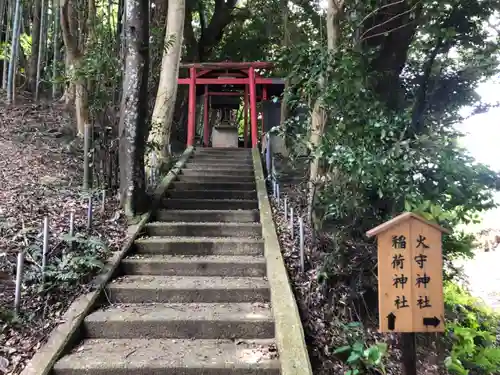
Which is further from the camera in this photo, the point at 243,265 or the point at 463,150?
the point at 243,265

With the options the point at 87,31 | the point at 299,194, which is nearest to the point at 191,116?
the point at 87,31

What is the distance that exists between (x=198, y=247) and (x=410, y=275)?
2.88 meters

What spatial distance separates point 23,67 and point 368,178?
12905 mm

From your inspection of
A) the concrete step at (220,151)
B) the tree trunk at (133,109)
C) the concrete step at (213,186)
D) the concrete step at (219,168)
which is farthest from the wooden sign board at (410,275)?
the concrete step at (220,151)

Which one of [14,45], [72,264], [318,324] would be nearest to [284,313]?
[318,324]

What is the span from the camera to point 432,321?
2.83 metres

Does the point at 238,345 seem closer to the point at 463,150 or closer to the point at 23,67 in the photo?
the point at 463,150

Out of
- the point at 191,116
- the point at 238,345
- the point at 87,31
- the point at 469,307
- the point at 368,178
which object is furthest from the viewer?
the point at 191,116

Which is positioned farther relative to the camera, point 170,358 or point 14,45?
point 14,45

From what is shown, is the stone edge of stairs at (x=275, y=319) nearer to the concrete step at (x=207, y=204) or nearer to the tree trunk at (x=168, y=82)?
the concrete step at (x=207, y=204)

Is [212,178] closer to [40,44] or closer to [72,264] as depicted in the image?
[72,264]

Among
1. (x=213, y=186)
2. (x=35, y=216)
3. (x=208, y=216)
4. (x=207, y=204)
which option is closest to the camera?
(x=35, y=216)

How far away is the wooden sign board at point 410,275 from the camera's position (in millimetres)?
2840

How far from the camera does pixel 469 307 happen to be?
7996 mm
